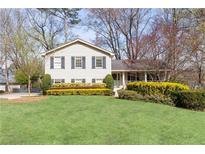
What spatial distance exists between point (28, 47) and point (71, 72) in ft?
13.0

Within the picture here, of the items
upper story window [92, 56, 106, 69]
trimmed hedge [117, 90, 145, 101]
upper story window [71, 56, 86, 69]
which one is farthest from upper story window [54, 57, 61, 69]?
trimmed hedge [117, 90, 145, 101]

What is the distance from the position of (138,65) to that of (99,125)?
57.0 ft

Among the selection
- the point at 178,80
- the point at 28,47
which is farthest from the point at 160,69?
the point at 28,47

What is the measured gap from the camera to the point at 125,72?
93.4ft

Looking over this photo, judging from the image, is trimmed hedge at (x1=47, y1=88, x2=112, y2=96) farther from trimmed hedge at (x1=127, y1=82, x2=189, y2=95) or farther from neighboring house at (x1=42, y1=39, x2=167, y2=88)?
trimmed hedge at (x1=127, y1=82, x2=189, y2=95)

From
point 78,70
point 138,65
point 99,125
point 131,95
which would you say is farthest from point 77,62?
point 99,125

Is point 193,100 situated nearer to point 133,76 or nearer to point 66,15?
point 133,76

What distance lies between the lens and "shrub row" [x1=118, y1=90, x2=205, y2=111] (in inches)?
582

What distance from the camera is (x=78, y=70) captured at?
2572 centimetres

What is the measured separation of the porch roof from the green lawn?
10.2 metres

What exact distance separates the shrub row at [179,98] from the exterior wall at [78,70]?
8198 mm

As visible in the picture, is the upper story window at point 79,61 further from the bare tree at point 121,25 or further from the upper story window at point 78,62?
the bare tree at point 121,25

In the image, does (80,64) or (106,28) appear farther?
(106,28)
